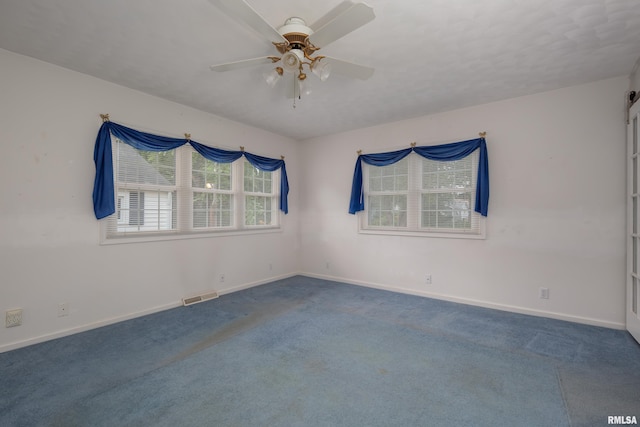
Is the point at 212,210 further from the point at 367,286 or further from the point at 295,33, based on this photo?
the point at 295,33

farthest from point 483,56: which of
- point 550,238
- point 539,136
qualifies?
point 550,238

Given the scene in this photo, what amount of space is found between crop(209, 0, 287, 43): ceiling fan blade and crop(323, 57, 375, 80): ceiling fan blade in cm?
52

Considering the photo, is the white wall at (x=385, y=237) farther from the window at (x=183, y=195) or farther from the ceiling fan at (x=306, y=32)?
the ceiling fan at (x=306, y=32)

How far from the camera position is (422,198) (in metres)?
4.57

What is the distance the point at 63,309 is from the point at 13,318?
36cm

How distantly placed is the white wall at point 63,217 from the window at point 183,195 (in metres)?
0.25

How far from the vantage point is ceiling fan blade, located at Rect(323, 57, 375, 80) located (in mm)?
2391

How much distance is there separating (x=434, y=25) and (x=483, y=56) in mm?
796

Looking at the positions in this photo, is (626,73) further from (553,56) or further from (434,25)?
(434,25)

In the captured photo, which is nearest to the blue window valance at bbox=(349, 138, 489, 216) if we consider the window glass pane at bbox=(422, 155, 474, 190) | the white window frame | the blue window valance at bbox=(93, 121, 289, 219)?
the window glass pane at bbox=(422, 155, 474, 190)

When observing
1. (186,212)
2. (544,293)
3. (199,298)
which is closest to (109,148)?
(186,212)

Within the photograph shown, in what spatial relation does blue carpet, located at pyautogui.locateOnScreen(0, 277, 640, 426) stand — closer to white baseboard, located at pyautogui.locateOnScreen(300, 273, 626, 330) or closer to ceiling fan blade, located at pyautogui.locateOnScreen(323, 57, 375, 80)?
white baseboard, located at pyautogui.locateOnScreen(300, 273, 626, 330)

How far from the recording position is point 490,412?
189 cm

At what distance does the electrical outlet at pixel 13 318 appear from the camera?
2.72m
